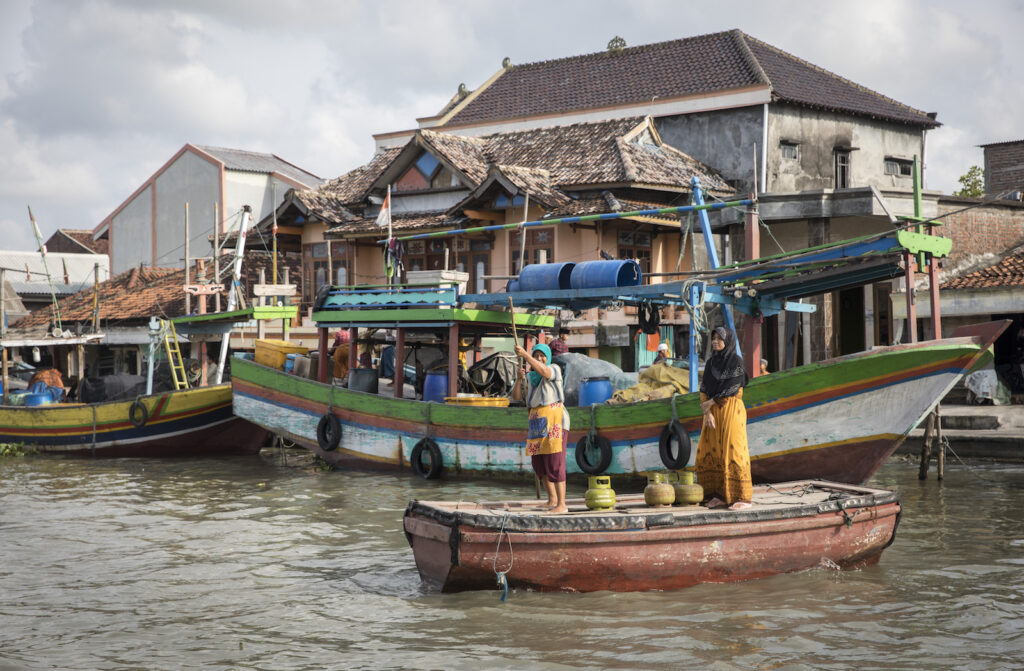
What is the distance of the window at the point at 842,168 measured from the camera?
28.0 m

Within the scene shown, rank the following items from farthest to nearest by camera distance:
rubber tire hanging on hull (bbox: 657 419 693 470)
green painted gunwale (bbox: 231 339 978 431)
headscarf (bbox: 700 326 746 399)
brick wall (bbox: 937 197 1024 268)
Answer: brick wall (bbox: 937 197 1024 268) < rubber tire hanging on hull (bbox: 657 419 693 470) < green painted gunwale (bbox: 231 339 978 431) < headscarf (bbox: 700 326 746 399)

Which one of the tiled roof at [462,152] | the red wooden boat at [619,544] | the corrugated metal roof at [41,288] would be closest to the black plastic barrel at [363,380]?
the red wooden boat at [619,544]

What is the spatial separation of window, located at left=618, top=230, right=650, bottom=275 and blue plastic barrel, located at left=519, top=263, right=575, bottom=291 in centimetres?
956

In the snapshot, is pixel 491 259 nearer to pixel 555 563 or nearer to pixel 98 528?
pixel 98 528

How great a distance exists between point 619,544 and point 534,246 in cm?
1671

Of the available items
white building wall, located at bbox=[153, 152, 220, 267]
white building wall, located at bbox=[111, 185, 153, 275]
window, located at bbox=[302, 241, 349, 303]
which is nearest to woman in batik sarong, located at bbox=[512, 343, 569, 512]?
window, located at bbox=[302, 241, 349, 303]

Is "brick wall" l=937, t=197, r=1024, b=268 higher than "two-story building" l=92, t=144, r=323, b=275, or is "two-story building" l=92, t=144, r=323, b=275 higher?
"two-story building" l=92, t=144, r=323, b=275

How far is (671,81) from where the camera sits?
2883 centimetres

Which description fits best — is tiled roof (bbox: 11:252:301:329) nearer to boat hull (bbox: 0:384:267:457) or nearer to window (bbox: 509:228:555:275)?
boat hull (bbox: 0:384:267:457)

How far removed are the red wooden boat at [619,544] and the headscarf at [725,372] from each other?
1058 millimetres

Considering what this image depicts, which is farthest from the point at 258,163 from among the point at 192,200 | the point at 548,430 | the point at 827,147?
the point at 548,430

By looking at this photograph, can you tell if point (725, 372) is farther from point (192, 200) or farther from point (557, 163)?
point (192, 200)

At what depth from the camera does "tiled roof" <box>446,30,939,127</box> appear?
2762 centimetres

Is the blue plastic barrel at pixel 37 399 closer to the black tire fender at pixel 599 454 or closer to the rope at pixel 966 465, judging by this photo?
the black tire fender at pixel 599 454
